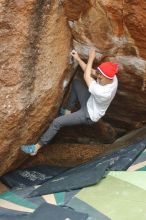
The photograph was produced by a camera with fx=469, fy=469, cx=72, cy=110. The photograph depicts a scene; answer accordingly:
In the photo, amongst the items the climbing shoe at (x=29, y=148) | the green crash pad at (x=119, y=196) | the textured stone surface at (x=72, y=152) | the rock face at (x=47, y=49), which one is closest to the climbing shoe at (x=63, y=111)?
the rock face at (x=47, y=49)

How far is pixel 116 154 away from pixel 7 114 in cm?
131

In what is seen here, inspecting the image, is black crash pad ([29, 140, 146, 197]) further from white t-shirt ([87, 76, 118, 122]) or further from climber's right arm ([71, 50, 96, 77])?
climber's right arm ([71, 50, 96, 77])

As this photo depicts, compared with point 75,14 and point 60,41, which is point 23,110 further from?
point 75,14

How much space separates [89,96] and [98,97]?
300 millimetres

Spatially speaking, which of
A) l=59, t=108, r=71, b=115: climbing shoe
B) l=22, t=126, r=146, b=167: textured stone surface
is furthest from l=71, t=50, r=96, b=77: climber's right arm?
l=22, t=126, r=146, b=167: textured stone surface

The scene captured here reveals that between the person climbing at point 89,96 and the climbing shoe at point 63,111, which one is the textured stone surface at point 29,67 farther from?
the climbing shoe at point 63,111

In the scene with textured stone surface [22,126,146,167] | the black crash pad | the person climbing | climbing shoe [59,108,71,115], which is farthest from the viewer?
textured stone surface [22,126,146,167]

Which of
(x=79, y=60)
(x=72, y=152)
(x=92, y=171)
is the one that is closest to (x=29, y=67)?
(x=79, y=60)

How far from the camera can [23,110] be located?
452 centimetres

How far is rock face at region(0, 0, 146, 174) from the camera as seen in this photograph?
4191 millimetres

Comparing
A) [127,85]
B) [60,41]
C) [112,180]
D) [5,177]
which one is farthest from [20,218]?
[127,85]

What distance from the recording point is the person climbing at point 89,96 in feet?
14.9

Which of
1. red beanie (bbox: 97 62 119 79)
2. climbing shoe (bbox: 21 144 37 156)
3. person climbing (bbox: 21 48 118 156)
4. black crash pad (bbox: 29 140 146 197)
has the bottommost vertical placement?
black crash pad (bbox: 29 140 146 197)

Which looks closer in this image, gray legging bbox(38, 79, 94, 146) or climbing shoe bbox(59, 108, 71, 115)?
gray legging bbox(38, 79, 94, 146)
